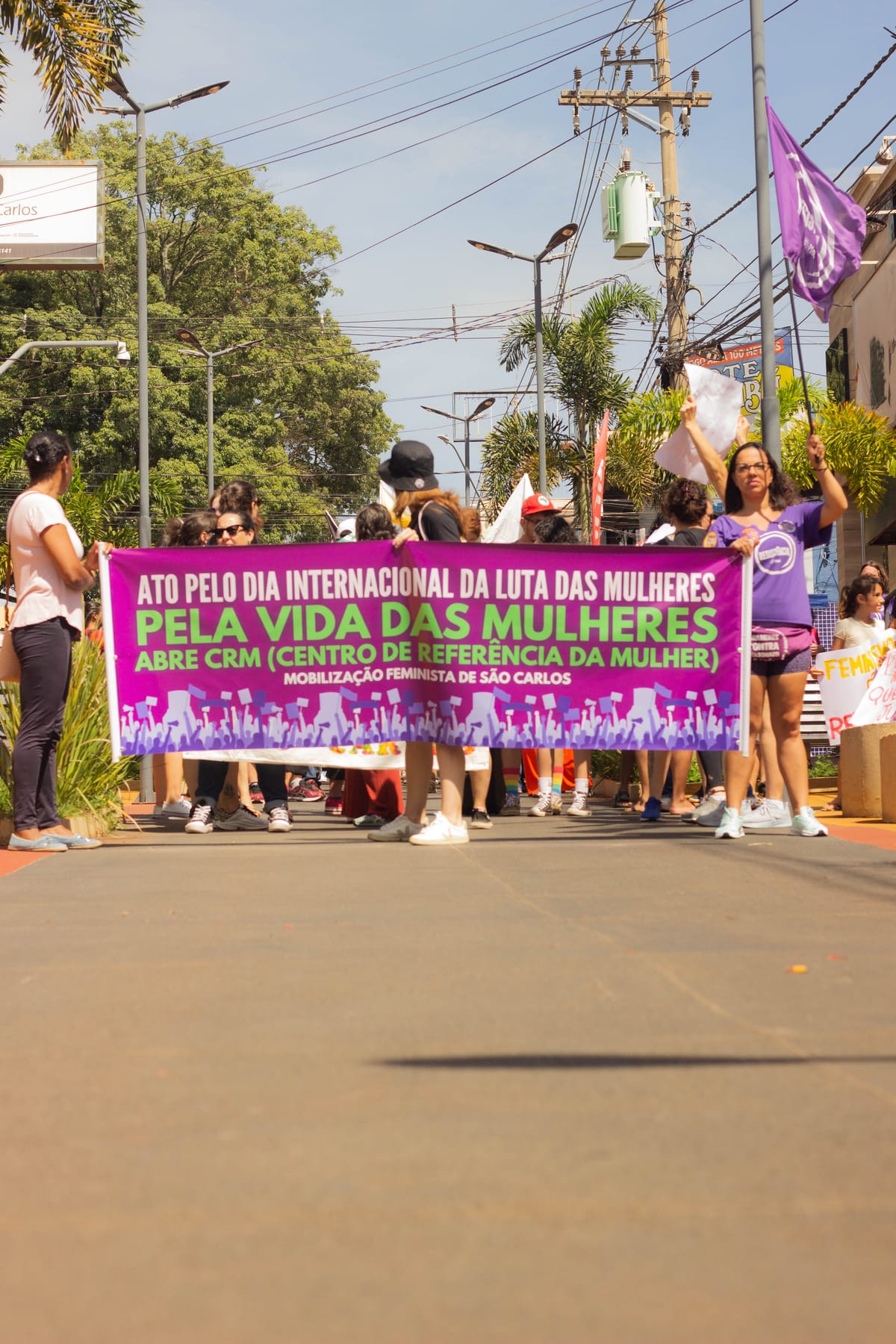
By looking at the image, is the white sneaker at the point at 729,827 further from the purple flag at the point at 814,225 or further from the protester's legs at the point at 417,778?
the purple flag at the point at 814,225

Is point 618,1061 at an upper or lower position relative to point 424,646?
lower

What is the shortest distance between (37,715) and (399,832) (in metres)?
1.84

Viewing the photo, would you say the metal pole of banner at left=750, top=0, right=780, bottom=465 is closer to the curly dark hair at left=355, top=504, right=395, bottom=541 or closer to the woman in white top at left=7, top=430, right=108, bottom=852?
the curly dark hair at left=355, top=504, right=395, bottom=541

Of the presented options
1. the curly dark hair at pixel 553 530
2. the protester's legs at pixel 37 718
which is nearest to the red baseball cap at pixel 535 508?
the curly dark hair at pixel 553 530

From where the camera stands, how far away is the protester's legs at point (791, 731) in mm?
7941

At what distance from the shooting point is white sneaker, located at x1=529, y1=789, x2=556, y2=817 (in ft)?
35.3

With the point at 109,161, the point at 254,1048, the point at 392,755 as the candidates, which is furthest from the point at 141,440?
the point at 109,161

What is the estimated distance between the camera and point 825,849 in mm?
7199

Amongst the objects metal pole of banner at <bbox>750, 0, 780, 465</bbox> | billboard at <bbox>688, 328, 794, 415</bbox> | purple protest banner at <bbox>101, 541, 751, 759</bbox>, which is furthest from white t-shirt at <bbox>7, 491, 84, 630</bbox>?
billboard at <bbox>688, 328, 794, 415</bbox>

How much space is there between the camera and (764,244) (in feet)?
51.8

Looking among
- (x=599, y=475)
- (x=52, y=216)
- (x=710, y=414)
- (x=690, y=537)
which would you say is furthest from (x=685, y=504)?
(x=52, y=216)

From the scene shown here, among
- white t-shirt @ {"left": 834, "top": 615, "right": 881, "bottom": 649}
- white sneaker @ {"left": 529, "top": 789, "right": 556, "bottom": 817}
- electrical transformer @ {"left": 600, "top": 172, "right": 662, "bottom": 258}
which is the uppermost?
electrical transformer @ {"left": 600, "top": 172, "right": 662, "bottom": 258}

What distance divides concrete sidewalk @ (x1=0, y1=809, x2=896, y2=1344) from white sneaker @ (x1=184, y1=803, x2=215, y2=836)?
147 inches

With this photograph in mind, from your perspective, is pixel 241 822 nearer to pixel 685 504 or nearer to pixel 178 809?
pixel 178 809
